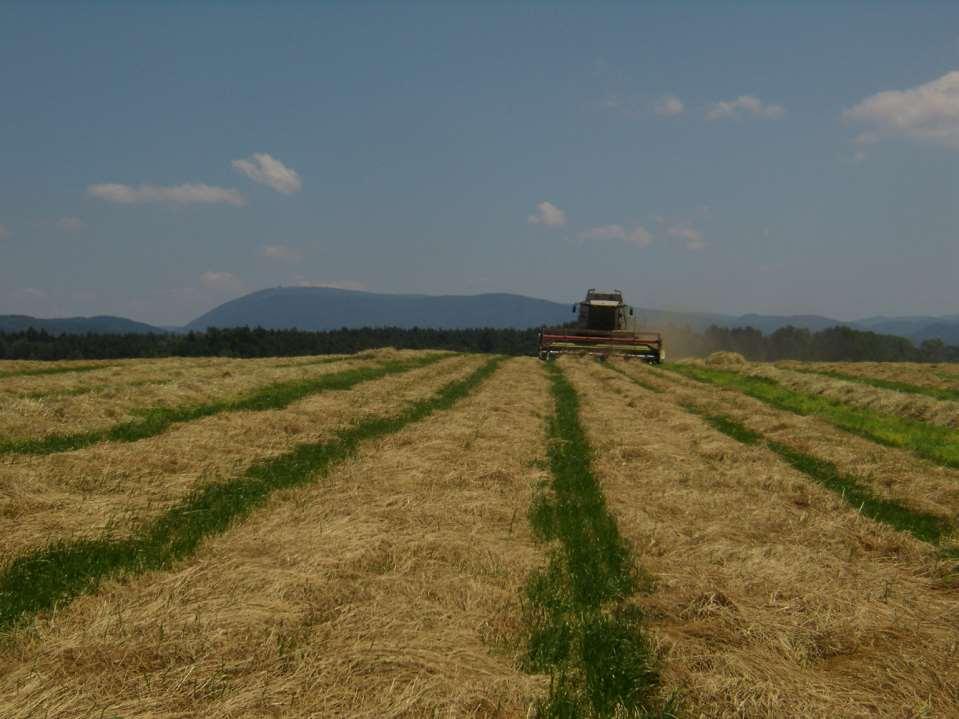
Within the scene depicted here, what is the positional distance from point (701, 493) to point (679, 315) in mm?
70132

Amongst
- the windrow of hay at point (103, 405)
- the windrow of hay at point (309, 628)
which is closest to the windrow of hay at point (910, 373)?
the windrow of hay at point (103, 405)

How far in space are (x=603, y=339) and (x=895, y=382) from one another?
15727mm

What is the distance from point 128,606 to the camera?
5203mm

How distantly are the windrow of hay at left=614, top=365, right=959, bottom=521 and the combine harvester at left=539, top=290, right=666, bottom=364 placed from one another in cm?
1891

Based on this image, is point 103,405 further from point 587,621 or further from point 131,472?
point 587,621

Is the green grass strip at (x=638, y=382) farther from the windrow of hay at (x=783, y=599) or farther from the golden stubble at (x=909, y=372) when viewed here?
the windrow of hay at (x=783, y=599)

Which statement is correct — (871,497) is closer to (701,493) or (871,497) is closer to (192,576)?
(701,493)

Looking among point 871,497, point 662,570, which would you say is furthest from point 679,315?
point 662,570

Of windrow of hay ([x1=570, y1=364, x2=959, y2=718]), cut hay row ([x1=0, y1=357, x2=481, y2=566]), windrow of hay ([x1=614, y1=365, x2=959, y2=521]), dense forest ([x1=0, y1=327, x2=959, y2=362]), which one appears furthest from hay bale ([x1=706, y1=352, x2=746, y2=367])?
windrow of hay ([x1=570, y1=364, x2=959, y2=718])

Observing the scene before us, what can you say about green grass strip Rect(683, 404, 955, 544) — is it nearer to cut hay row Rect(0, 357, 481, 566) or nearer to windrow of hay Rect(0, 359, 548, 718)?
windrow of hay Rect(0, 359, 548, 718)

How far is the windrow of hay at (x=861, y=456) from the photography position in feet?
35.1

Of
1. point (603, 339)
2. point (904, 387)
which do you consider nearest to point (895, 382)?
point (904, 387)

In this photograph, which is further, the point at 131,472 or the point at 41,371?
the point at 41,371

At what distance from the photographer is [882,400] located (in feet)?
77.8
